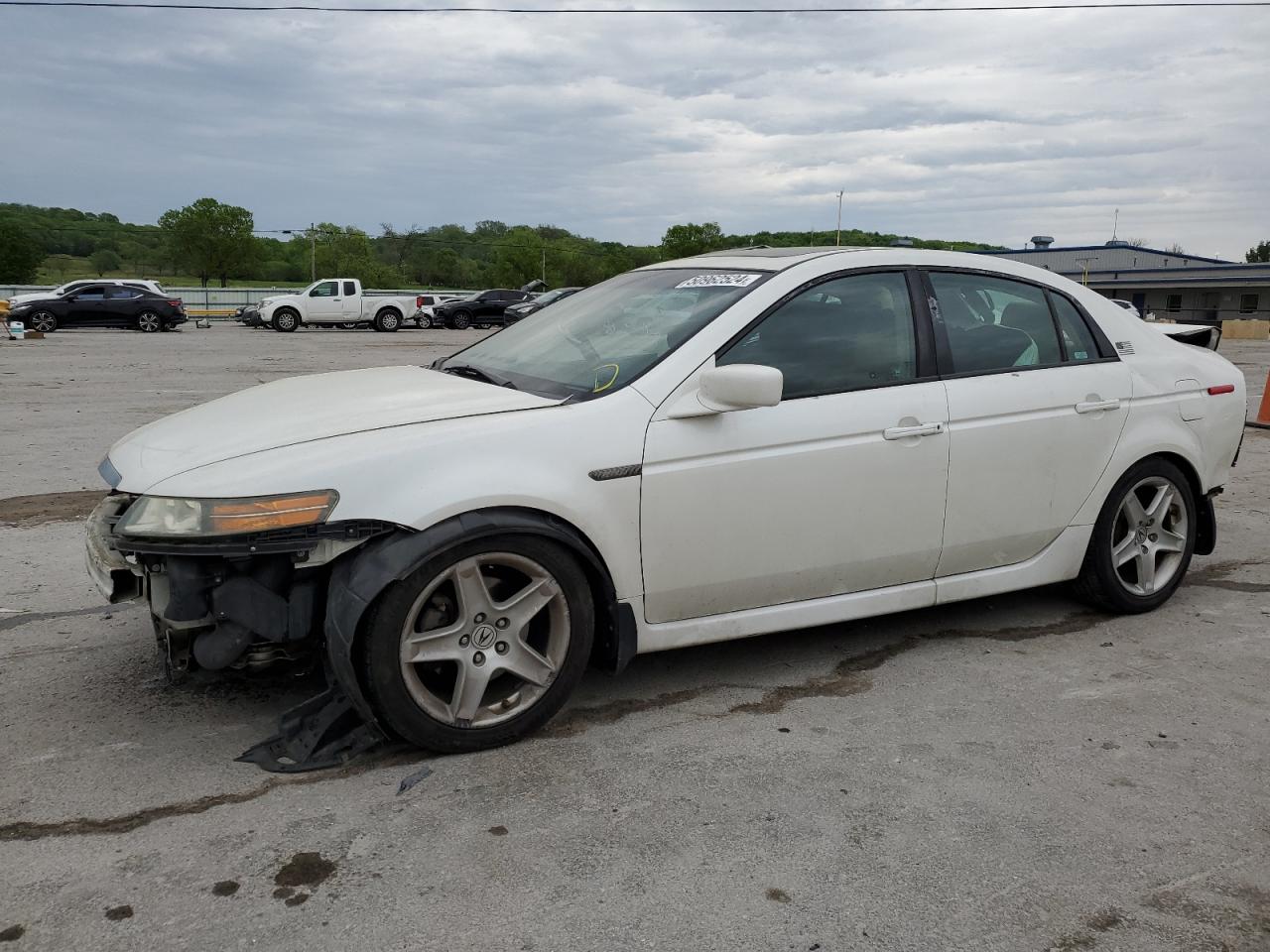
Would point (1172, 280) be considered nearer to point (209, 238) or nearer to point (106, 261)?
point (209, 238)

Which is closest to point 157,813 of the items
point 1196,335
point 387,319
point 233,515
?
point 233,515

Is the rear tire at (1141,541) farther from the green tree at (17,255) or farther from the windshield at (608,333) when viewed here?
the green tree at (17,255)

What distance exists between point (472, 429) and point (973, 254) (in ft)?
8.14

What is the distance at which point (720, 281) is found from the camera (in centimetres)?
426

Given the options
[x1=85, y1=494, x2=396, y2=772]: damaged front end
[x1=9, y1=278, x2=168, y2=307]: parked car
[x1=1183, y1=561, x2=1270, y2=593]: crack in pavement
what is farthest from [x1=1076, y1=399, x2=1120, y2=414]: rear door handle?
[x1=9, y1=278, x2=168, y2=307]: parked car

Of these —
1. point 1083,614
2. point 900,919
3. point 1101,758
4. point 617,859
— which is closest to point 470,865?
point 617,859

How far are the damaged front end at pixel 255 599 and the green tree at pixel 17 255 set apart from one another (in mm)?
101148

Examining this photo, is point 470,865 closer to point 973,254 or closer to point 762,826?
point 762,826

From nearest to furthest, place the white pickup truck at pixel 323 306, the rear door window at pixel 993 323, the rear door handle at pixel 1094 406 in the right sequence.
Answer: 1. the rear door window at pixel 993 323
2. the rear door handle at pixel 1094 406
3. the white pickup truck at pixel 323 306

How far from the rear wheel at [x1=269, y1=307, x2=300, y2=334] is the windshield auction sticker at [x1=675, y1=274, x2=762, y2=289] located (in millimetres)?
32836

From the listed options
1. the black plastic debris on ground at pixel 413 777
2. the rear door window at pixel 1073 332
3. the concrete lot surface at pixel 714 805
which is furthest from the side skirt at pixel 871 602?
the black plastic debris on ground at pixel 413 777

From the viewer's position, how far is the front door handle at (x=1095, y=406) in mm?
4582

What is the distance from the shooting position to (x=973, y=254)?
15.6 ft

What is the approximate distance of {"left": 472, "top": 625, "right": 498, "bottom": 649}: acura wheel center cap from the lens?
11.3ft
